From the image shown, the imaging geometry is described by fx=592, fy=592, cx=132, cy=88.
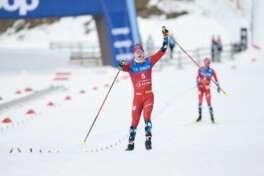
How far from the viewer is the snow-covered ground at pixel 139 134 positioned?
809cm

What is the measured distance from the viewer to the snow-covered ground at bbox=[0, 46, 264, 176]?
8.09 meters

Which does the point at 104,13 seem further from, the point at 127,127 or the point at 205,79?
the point at 127,127

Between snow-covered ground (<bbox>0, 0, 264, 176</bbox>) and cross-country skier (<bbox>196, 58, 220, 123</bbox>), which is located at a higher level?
cross-country skier (<bbox>196, 58, 220, 123</bbox>)

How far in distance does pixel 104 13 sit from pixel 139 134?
16871 millimetres

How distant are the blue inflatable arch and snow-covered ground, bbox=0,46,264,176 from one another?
355cm

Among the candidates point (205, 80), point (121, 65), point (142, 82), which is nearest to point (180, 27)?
point (205, 80)

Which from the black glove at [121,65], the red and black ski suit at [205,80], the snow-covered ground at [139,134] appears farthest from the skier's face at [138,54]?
the red and black ski suit at [205,80]

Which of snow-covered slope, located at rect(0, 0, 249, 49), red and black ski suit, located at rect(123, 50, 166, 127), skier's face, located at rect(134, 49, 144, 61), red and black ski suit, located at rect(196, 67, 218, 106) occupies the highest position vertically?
skier's face, located at rect(134, 49, 144, 61)

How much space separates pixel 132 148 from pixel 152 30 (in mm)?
40835

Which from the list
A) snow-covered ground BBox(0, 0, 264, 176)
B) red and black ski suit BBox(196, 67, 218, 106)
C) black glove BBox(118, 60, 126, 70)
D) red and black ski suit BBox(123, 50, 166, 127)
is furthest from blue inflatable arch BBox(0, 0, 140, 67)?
black glove BBox(118, 60, 126, 70)

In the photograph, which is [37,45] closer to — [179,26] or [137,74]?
[179,26]

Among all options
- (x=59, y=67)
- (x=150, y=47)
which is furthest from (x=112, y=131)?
(x=59, y=67)

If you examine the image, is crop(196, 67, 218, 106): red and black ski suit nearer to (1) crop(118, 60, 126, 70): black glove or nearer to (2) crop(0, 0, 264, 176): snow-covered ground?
(2) crop(0, 0, 264, 176): snow-covered ground

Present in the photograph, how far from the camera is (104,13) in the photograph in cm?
2895
